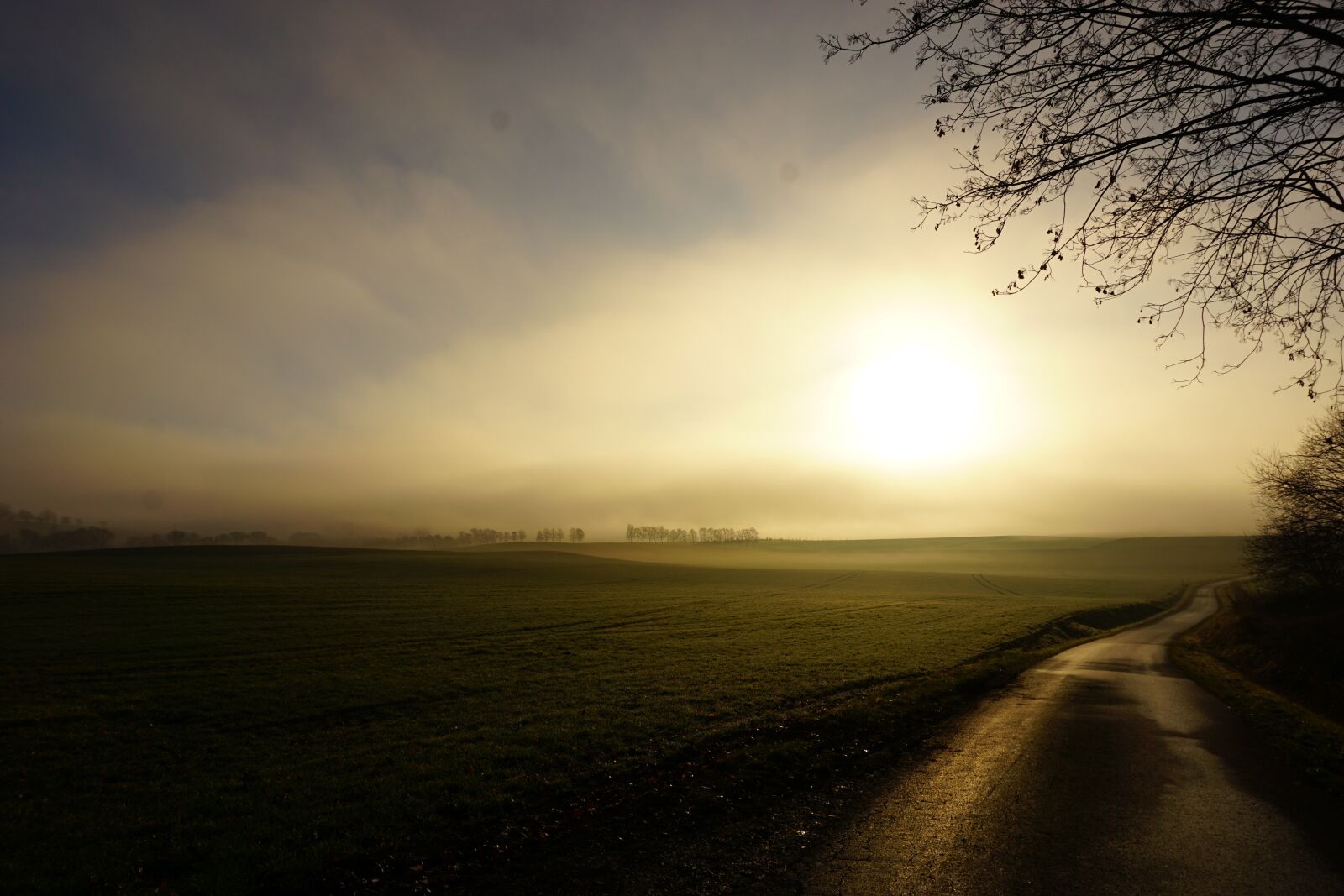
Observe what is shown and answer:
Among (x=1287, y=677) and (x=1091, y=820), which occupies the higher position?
(x=1091, y=820)

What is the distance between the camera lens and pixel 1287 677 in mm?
22469

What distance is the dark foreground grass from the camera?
12578mm

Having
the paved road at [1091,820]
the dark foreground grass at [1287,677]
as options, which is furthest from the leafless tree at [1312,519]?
the paved road at [1091,820]

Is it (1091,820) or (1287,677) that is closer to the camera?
(1091,820)

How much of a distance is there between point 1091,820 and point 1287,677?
22075mm

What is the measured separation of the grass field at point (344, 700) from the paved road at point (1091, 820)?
554cm

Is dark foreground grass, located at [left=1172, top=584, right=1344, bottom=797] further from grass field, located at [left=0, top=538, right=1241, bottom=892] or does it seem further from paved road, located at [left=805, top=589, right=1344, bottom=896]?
grass field, located at [left=0, top=538, right=1241, bottom=892]

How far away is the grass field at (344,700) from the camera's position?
945 cm

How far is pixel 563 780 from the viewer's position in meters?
11.4

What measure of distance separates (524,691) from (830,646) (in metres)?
16.7

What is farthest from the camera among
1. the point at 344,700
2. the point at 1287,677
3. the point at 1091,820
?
the point at 1287,677

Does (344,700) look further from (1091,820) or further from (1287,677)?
(1287,677)

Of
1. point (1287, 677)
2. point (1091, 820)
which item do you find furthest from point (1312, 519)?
point (1091, 820)

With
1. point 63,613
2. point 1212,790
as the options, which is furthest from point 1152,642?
point 63,613
